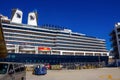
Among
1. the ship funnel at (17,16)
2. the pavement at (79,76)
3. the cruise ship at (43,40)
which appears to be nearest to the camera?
the pavement at (79,76)

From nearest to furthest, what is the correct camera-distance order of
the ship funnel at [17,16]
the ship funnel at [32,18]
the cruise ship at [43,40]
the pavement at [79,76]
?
1. the pavement at [79,76]
2. the cruise ship at [43,40]
3. the ship funnel at [17,16]
4. the ship funnel at [32,18]

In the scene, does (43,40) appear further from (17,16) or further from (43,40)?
(17,16)

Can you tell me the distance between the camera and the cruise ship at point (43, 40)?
93875 mm

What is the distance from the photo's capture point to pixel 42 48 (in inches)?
3807

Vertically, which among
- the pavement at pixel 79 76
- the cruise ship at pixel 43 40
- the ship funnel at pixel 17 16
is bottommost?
the pavement at pixel 79 76

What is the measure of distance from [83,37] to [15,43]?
46230 millimetres

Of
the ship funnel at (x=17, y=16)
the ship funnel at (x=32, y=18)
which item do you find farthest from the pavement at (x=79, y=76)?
the ship funnel at (x=32, y=18)

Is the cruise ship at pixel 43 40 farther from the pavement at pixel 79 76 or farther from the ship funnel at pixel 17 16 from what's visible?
the pavement at pixel 79 76

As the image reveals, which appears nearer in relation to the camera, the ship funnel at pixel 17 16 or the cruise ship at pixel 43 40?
the cruise ship at pixel 43 40

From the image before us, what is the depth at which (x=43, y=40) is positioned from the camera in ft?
350

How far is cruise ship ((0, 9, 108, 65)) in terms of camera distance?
9388 cm

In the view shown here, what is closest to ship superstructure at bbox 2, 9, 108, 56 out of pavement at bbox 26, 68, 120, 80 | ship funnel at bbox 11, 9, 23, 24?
ship funnel at bbox 11, 9, 23, 24

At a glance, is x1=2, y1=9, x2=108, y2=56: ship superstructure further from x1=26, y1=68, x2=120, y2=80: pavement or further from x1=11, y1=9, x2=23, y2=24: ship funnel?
x1=26, y1=68, x2=120, y2=80: pavement

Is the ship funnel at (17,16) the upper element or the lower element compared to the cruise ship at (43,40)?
upper
